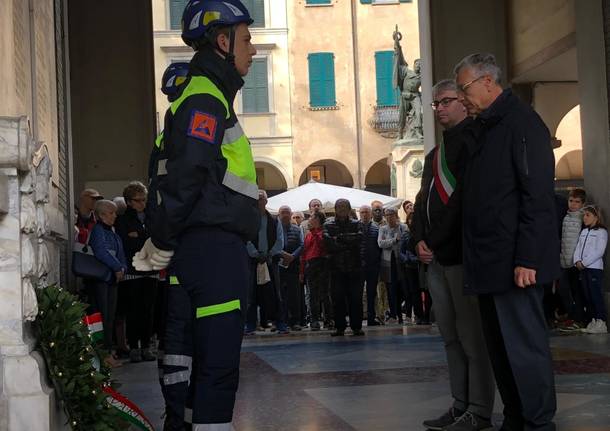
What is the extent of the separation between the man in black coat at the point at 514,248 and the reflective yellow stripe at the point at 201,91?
1.52 meters

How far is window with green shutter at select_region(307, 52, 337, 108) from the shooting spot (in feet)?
134

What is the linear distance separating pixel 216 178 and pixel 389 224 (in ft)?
41.8

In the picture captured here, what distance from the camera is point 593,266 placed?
43.2ft

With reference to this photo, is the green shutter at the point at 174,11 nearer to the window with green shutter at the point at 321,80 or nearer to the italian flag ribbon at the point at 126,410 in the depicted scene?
the window with green shutter at the point at 321,80

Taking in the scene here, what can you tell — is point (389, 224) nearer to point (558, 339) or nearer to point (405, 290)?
point (405, 290)

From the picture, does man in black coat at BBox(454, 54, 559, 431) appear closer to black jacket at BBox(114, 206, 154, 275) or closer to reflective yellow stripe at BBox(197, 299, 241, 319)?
reflective yellow stripe at BBox(197, 299, 241, 319)

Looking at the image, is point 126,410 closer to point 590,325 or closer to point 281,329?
point 590,325

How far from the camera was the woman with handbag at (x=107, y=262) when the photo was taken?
10.8 m

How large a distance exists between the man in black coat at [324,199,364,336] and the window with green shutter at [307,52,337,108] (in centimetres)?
2634

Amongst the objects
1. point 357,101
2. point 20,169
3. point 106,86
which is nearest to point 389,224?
point 106,86

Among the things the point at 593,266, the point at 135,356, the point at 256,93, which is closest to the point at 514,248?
the point at 135,356

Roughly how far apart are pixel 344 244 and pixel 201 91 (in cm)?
1006

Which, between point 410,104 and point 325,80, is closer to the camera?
point 410,104

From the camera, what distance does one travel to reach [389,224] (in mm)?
17203
